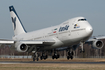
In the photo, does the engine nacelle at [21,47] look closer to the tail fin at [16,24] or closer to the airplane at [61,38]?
the airplane at [61,38]

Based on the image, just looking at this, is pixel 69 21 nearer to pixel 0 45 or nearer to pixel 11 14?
pixel 0 45

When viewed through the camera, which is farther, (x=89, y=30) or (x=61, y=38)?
(x=61, y=38)

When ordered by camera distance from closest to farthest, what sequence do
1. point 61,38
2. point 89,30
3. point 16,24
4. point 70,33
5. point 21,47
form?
point 89,30 → point 70,33 → point 61,38 → point 21,47 → point 16,24

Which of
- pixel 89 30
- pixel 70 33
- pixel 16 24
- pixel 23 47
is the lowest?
pixel 23 47

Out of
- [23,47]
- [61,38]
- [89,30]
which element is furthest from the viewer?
[23,47]

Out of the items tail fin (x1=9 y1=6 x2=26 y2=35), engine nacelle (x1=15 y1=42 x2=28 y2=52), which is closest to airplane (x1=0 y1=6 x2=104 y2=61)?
engine nacelle (x1=15 y1=42 x2=28 y2=52)

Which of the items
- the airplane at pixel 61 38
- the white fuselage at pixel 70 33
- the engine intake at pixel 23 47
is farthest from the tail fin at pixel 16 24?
the engine intake at pixel 23 47

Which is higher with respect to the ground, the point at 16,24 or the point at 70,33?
the point at 16,24

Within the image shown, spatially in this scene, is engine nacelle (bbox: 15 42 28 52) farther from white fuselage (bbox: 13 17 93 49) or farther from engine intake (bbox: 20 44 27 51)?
white fuselage (bbox: 13 17 93 49)

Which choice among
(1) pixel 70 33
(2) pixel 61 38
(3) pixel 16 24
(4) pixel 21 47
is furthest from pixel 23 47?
(3) pixel 16 24

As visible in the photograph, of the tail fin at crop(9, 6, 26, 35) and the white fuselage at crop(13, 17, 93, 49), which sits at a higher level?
the tail fin at crop(9, 6, 26, 35)

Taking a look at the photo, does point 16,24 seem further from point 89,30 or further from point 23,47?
point 89,30

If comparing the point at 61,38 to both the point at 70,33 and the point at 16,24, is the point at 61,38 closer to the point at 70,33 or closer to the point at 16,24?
the point at 70,33

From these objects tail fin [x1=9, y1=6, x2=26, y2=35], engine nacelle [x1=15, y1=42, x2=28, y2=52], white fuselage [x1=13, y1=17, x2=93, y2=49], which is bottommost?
engine nacelle [x1=15, y1=42, x2=28, y2=52]
